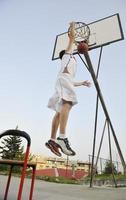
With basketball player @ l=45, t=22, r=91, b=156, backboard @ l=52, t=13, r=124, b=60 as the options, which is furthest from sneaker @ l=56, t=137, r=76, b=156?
backboard @ l=52, t=13, r=124, b=60

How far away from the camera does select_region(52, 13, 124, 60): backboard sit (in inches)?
229

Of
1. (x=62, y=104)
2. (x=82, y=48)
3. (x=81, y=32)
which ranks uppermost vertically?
(x=81, y=32)

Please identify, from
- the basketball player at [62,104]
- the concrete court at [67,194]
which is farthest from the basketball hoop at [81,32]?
the concrete court at [67,194]

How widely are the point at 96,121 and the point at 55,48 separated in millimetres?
2185

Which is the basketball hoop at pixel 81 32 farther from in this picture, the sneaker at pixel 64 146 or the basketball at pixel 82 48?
the sneaker at pixel 64 146

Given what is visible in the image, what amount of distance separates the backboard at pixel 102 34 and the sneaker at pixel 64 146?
2.75 m

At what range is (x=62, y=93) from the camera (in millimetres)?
3023

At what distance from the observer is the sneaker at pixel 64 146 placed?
297 centimetres

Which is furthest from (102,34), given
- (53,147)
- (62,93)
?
(53,147)

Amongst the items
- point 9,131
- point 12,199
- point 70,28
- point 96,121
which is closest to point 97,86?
point 70,28

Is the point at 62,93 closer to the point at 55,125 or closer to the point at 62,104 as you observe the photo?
the point at 62,104

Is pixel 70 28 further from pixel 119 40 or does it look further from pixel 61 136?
pixel 119 40

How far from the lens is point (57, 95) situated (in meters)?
3.05

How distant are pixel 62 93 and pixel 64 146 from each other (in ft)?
1.73
